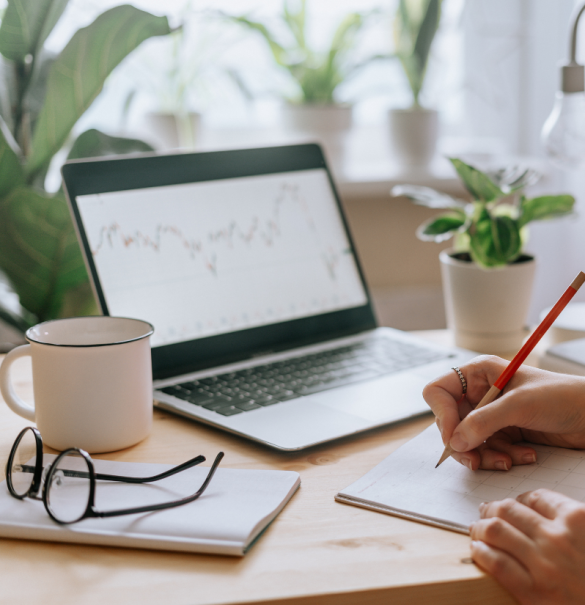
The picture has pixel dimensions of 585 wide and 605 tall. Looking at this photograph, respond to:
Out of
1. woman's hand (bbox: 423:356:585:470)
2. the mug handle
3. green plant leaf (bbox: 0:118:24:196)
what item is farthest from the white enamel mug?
green plant leaf (bbox: 0:118:24:196)

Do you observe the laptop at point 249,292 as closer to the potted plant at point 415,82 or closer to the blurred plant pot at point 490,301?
the blurred plant pot at point 490,301

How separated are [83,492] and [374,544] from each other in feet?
0.70

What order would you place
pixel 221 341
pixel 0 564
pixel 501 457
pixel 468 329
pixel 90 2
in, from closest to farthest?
pixel 0 564
pixel 501 457
pixel 221 341
pixel 468 329
pixel 90 2

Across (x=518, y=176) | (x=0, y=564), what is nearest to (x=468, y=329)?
(x=518, y=176)

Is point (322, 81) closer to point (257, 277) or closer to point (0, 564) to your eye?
point (257, 277)

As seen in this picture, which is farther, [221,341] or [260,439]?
[221,341]

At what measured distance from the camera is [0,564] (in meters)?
0.43

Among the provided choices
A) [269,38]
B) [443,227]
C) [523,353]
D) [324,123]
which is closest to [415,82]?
[324,123]

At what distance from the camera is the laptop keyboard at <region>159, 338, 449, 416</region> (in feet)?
2.21

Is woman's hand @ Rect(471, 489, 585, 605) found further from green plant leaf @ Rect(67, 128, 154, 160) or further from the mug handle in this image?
green plant leaf @ Rect(67, 128, 154, 160)

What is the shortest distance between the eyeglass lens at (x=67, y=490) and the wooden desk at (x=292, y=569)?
0.08 feet

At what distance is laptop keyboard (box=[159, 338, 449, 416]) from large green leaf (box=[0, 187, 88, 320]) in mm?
326

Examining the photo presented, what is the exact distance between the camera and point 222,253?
0.82 metres

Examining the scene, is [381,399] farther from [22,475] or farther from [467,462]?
[22,475]
